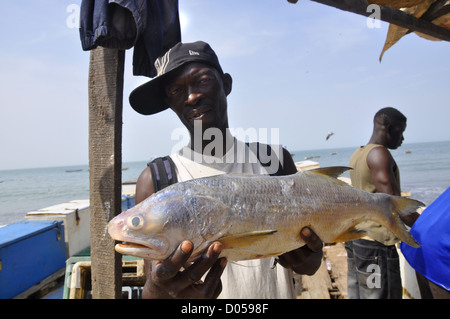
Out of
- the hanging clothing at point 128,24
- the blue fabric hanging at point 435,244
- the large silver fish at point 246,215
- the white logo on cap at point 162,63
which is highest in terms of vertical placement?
the hanging clothing at point 128,24

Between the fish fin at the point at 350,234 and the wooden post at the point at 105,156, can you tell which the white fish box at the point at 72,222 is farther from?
the fish fin at the point at 350,234

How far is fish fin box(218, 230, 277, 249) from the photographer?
1.56m

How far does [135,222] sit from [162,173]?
63 cm

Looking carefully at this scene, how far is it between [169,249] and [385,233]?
3274mm

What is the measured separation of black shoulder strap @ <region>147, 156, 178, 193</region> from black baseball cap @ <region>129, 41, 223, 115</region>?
1.97ft

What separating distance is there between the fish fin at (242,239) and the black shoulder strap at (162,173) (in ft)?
2.28

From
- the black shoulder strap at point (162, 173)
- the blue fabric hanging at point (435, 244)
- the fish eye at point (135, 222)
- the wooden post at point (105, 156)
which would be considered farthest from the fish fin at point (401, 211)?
the wooden post at point (105, 156)

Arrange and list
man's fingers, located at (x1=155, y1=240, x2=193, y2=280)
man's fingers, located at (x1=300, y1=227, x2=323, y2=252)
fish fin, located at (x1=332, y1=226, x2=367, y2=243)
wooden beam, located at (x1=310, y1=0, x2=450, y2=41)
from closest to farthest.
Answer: man's fingers, located at (x1=155, y1=240, x2=193, y2=280) → man's fingers, located at (x1=300, y1=227, x2=323, y2=252) → fish fin, located at (x1=332, y1=226, x2=367, y2=243) → wooden beam, located at (x1=310, y1=0, x2=450, y2=41)

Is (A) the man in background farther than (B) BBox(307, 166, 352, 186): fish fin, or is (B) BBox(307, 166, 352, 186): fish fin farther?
(A) the man in background

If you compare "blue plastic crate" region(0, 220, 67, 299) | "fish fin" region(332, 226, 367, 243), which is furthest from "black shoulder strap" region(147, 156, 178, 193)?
"blue plastic crate" region(0, 220, 67, 299)

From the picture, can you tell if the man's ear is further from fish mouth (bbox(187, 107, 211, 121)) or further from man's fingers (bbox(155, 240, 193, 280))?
man's fingers (bbox(155, 240, 193, 280))

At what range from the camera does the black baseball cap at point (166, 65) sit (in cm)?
216

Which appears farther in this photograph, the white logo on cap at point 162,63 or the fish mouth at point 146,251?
the white logo on cap at point 162,63

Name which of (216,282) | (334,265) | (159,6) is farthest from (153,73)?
(334,265)
